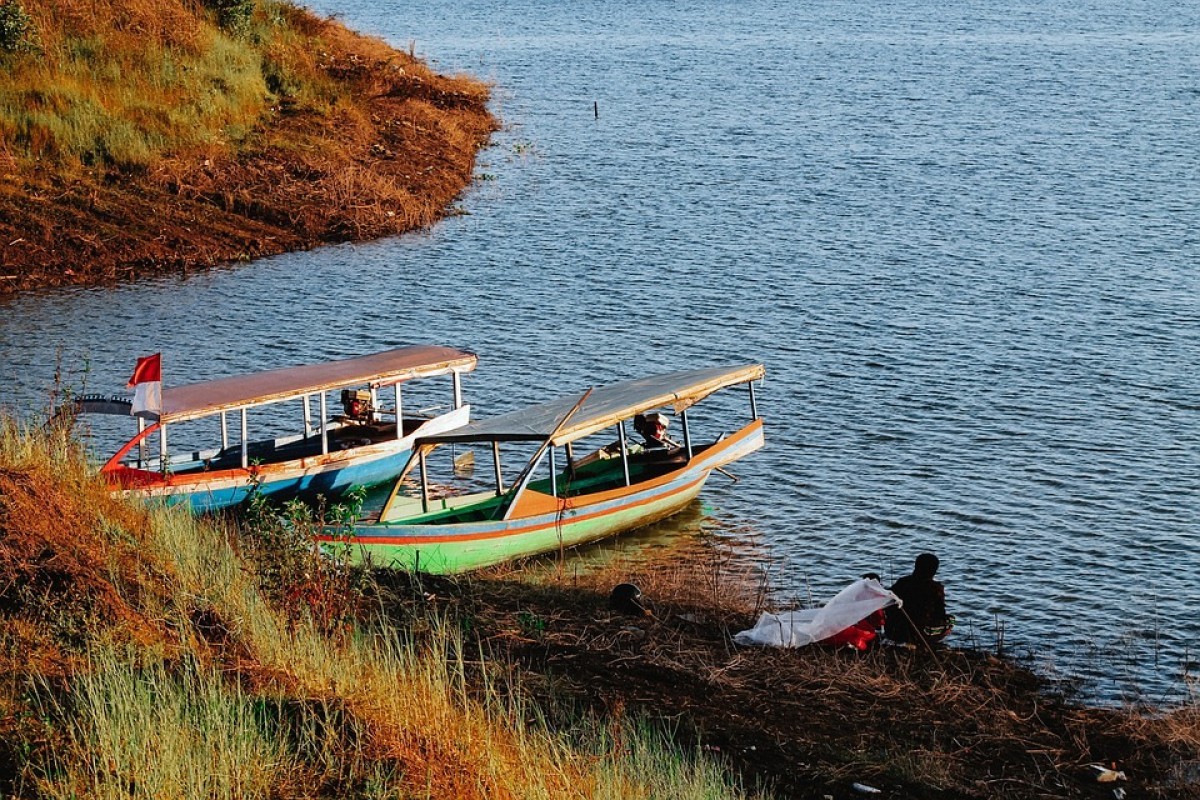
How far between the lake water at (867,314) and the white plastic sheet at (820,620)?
1920 millimetres

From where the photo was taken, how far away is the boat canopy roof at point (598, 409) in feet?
61.8

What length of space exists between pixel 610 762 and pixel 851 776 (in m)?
2.12

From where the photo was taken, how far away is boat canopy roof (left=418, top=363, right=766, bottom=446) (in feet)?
61.8

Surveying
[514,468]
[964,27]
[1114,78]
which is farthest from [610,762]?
[964,27]

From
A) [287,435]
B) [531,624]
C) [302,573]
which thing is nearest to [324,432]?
[287,435]

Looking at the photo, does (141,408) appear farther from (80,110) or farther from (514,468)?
(80,110)

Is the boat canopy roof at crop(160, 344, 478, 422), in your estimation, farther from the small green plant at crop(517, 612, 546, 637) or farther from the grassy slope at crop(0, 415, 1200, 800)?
the small green plant at crop(517, 612, 546, 637)

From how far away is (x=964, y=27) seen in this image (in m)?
92.2

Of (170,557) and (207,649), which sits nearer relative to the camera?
(207,649)

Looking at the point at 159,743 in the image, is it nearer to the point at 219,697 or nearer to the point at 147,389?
the point at 219,697

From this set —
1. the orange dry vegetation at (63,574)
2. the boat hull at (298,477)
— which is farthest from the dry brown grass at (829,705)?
the boat hull at (298,477)

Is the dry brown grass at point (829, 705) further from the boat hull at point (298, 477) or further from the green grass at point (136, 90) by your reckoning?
the green grass at point (136, 90)

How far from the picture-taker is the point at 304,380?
20.5m

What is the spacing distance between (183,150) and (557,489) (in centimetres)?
2086
